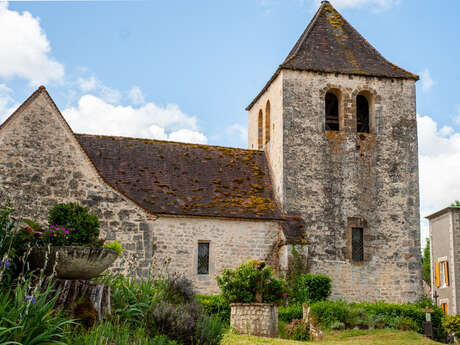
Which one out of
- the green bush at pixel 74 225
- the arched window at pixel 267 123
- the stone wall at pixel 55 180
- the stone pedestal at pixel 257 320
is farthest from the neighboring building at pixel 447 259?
the green bush at pixel 74 225

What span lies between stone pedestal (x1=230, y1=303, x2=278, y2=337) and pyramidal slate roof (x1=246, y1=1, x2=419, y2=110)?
34.2 feet

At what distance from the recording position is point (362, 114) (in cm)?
2172

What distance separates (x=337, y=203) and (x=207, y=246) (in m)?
5.10

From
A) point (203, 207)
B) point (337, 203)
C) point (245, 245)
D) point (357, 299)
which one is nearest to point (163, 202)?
point (203, 207)

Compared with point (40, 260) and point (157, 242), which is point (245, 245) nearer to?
point (157, 242)

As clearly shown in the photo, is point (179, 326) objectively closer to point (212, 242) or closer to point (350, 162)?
point (212, 242)

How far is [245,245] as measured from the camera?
18.4m

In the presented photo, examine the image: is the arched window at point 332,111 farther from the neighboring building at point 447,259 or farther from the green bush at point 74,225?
the green bush at point 74,225

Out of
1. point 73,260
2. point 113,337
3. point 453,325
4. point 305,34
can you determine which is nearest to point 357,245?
point 453,325

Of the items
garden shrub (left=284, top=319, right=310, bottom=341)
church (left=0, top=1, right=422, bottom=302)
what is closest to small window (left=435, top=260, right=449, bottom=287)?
church (left=0, top=1, right=422, bottom=302)

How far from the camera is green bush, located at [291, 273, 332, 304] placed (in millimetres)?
17516

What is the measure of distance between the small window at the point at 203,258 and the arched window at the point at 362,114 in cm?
807

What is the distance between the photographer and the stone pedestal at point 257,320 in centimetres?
1257

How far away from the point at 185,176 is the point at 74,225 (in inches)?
438
